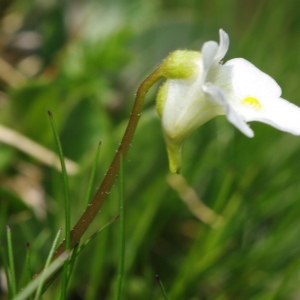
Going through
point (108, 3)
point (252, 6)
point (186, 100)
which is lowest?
point (186, 100)

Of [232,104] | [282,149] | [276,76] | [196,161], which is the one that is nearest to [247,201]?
[196,161]

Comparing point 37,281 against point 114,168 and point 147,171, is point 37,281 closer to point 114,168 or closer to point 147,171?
point 114,168

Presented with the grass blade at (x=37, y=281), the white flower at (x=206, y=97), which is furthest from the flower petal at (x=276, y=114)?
the grass blade at (x=37, y=281)

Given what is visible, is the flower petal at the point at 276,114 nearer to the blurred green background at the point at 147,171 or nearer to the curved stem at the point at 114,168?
the curved stem at the point at 114,168

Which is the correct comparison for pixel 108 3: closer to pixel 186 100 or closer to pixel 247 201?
pixel 247 201

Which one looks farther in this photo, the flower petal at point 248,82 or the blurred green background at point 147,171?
the blurred green background at point 147,171

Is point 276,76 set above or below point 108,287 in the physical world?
above

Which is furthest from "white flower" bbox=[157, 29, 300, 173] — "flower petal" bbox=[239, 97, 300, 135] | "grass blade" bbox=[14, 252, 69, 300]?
"grass blade" bbox=[14, 252, 69, 300]
